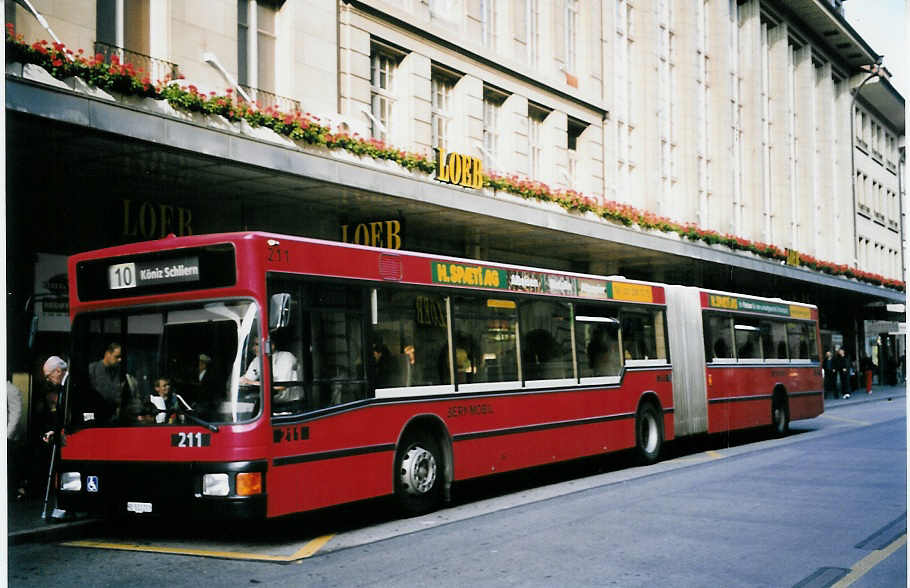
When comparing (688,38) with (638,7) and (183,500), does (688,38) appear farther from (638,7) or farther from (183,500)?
(183,500)

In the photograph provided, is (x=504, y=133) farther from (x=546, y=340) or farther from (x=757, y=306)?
(x=546, y=340)

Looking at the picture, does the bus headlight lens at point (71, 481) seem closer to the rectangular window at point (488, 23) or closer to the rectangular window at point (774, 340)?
the rectangular window at point (774, 340)

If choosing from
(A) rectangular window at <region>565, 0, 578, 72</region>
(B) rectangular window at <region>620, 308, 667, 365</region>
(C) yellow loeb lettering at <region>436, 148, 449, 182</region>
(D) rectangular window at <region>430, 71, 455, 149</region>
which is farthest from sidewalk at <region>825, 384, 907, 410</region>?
(C) yellow loeb lettering at <region>436, 148, 449, 182</region>

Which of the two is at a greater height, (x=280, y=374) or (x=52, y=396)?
(x=280, y=374)

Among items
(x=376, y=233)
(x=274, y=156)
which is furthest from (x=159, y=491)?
(x=376, y=233)

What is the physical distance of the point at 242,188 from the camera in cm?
1572

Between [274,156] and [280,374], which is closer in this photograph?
[280,374]

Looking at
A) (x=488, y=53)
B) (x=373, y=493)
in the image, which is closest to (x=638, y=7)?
(x=488, y=53)

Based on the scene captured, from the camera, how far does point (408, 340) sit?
36.1 ft

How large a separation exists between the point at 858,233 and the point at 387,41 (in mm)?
32025

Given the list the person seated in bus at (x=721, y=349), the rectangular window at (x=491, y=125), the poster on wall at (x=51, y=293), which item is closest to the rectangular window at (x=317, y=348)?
the poster on wall at (x=51, y=293)

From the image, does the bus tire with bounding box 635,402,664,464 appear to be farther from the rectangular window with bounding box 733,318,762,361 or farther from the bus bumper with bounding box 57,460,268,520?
the bus bumper with bounding box 57,460,268,520

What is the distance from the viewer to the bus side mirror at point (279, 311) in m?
8.85

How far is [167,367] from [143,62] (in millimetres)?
7444
